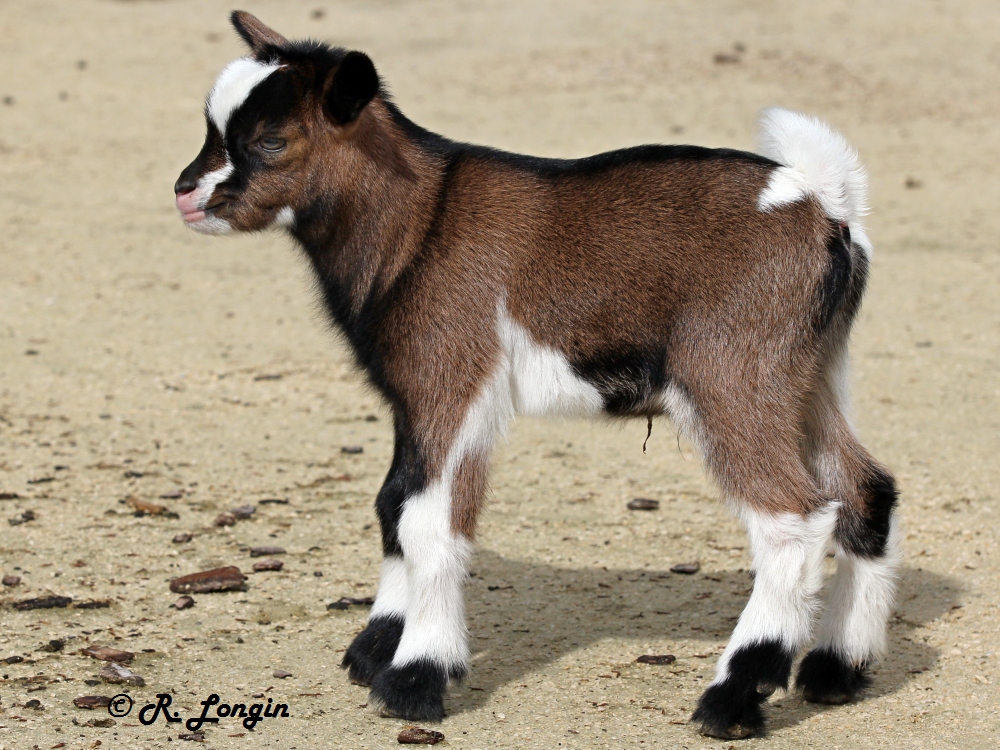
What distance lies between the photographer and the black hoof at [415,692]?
4555mm

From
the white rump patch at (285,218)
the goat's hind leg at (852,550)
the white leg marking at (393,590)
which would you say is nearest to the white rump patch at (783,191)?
the goat's hind leg at (852,550)

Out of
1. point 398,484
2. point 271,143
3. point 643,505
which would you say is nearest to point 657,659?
point 398,484

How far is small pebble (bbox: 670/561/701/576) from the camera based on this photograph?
5.95 metres

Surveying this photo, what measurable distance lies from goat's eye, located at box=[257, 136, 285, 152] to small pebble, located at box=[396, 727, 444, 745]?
1.97 m

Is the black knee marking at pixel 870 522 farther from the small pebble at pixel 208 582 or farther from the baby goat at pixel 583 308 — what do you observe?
the small pebble at pixel 208 582

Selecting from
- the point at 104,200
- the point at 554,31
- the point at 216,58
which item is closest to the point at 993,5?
the point at 554,31

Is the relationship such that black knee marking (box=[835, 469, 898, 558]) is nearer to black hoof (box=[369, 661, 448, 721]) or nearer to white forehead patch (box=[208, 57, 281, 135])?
black hoof (box=[369, 661, 448, 721])

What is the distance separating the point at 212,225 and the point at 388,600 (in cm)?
150

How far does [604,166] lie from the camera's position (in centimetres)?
472

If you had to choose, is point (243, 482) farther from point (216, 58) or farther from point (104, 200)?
point (216, 58)

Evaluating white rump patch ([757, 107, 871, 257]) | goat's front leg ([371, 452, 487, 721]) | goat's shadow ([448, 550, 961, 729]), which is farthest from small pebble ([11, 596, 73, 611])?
white rump patch ([757, 107, 871, 257])

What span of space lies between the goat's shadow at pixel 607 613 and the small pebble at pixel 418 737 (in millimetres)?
338

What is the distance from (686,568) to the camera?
19.6 ft

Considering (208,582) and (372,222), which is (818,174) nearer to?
(372,222)
